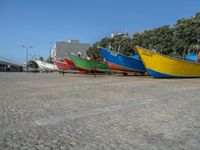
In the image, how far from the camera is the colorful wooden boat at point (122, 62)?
67.1ft

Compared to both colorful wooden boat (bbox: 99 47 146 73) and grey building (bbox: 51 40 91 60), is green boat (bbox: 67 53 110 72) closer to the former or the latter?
colorful wooden boat (bbox: 99 47 146 73)

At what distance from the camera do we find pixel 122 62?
2053cm


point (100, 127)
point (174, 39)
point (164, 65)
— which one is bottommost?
point (100, 127)

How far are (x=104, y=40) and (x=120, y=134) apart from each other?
46000mm

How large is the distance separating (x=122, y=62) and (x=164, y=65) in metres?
5.75

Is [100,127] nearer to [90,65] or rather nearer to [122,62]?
[122,62]

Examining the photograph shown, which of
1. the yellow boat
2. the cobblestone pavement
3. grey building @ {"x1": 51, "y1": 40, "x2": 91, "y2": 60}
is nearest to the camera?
the cobblestone pavement

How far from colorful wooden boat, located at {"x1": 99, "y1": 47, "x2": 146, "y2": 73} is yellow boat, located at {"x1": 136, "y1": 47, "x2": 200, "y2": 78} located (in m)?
4.73

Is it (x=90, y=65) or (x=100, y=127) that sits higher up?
(x=90, y=65)

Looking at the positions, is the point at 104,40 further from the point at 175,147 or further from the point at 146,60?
the point at 175,147

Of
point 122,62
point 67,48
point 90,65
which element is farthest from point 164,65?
point 67,48

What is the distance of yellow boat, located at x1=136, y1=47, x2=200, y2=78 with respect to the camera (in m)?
15.2

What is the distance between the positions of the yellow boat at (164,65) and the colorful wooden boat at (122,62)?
473 cm

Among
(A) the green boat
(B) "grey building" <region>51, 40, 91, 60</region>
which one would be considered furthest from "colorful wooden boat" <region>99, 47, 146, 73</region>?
(B) "grey building" <region>51, 40, 91, 60</region>
